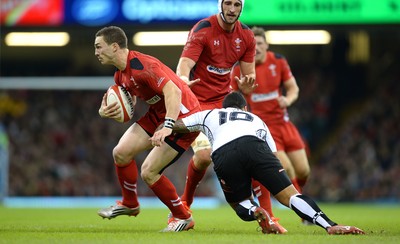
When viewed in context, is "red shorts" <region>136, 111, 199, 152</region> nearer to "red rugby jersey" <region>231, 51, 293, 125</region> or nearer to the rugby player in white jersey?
the rugby player in white jersey

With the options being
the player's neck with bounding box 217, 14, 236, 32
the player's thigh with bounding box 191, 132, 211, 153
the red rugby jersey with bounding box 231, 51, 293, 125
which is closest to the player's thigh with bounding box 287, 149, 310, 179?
the red rugby jersey with bounding box 231, 51, 293, 125

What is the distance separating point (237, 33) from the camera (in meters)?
8.95

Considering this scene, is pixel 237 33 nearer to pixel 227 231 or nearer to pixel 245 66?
pixel 245 66

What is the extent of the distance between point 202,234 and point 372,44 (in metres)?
16.8

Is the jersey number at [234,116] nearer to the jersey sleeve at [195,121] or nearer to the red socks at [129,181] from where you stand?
the jersey sleeve at [195,121]

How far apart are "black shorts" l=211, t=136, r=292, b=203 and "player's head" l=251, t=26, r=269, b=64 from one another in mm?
3242

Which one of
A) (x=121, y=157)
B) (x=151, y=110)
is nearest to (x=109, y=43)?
(x=151, y=110)

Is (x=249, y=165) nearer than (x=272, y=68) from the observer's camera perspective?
Yes

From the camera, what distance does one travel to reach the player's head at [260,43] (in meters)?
10.5

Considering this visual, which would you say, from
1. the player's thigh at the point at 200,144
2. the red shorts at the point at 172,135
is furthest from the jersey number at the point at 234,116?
the player's thigh at the point at 200,144

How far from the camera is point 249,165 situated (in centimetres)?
742

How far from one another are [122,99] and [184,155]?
14366 millimetres

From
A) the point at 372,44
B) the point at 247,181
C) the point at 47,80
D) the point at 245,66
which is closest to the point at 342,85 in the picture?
the point at 372,44

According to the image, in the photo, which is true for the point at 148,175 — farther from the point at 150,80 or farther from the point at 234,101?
the point at 234,101
